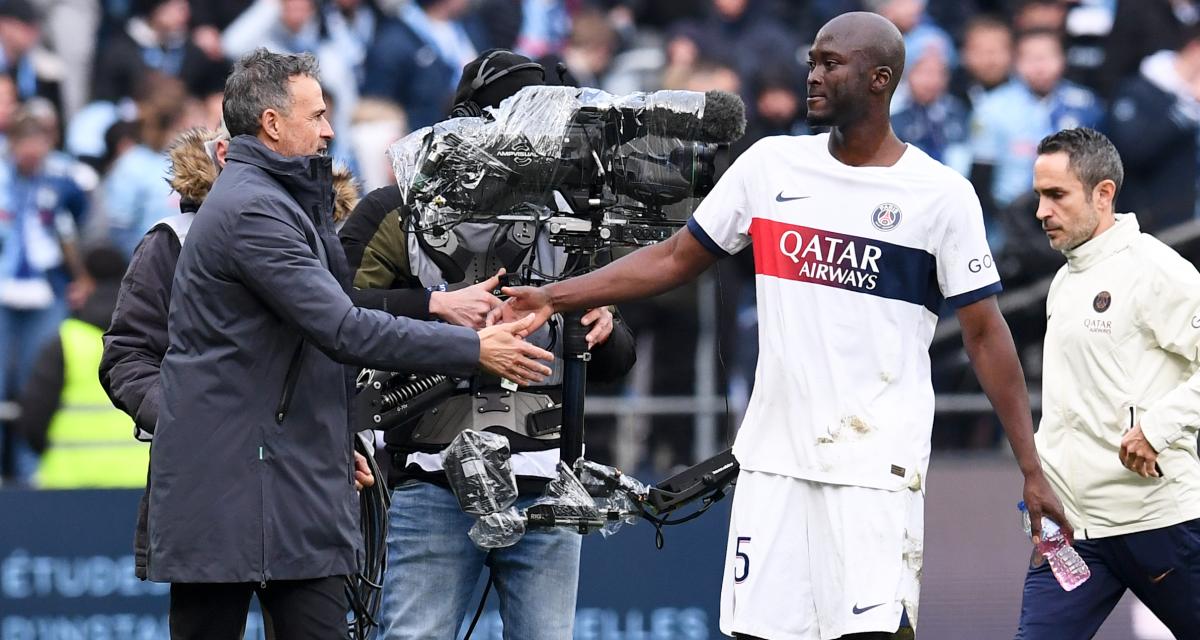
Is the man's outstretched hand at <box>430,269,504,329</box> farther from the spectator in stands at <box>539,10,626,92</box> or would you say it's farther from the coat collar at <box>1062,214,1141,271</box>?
the spectator in stands at <box>539,10,626,92</box>

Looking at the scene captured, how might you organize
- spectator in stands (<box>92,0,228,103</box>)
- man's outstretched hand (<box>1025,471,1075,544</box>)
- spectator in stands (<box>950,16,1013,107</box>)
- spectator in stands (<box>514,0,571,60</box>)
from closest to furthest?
man's outstretched hand (<box>1025,471,1075,544</box>)
spectator in stands (<box>950,16,1013,107</box>)
spectator in stands (<box>92,0,228,103</box>)
spectator in stands (<box>514,0,571,60</box>)

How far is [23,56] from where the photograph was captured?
10711 mm

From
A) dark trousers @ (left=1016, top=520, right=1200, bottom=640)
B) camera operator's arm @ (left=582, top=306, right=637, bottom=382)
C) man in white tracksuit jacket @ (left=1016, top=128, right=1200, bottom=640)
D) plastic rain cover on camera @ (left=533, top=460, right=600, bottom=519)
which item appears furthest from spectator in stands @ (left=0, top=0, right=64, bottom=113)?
dark trousers @ (left=1016, top=520, right=1200, bottom=640)

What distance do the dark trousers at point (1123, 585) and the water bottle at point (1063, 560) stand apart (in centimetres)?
6

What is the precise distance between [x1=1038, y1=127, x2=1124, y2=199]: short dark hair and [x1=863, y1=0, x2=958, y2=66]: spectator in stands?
16.7ft

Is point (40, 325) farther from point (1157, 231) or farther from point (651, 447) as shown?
point (1157, 231)

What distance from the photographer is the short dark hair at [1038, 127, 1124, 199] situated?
5812 millimetres

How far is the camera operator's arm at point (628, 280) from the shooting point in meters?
4.82

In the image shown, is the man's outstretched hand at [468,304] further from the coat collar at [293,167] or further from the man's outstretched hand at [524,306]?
the coat collar at [293,167]

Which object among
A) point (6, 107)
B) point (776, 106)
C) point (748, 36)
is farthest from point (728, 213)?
point (6, 107)

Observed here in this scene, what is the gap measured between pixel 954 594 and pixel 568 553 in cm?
339

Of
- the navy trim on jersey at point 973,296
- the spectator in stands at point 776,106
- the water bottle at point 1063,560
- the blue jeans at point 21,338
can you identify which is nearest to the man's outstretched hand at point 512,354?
the navy trim on jersey at point 973,296

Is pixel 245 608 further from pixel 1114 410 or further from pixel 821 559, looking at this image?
pixel 1114 410

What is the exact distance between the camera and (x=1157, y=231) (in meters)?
9.65
